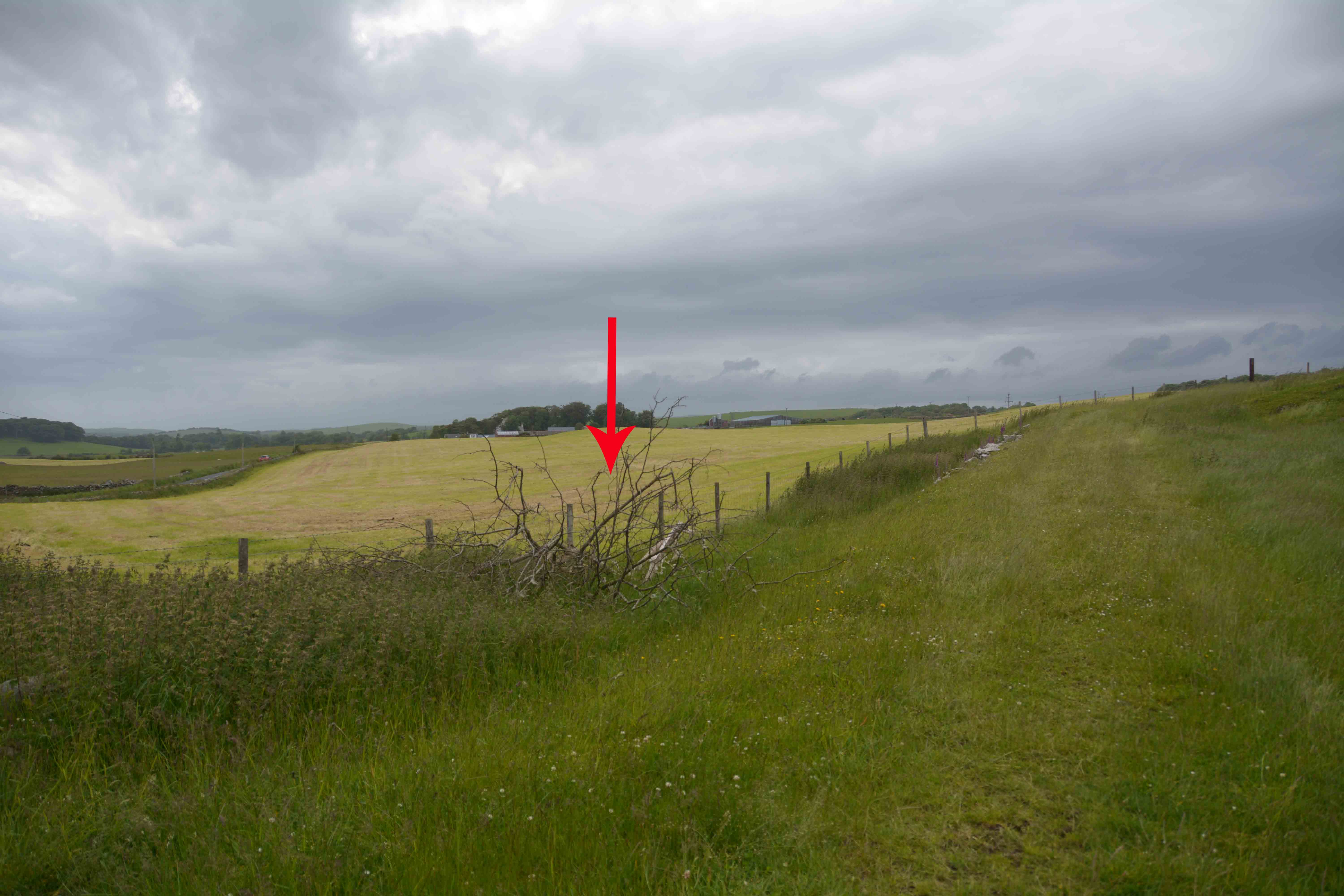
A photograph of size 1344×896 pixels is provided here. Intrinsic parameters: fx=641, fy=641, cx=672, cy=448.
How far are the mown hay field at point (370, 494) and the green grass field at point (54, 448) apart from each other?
7645mm

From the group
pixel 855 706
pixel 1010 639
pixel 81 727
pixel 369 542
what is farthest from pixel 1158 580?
pixel 369 542

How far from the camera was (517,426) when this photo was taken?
75125 mm

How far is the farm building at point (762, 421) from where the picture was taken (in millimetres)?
92125

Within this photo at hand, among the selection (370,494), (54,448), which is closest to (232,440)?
(54,448)

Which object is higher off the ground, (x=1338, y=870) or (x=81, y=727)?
(x=81, y=727)

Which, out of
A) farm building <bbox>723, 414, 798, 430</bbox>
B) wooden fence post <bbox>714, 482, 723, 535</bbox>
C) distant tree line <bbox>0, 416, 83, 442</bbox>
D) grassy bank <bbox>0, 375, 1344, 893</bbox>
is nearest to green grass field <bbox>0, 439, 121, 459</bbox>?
distant tree line <bbox>0, 416, 83, 442</bbox>

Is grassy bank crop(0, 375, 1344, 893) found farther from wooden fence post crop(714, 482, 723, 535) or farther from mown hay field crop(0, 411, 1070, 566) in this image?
wooden fence post crop(714, 482, 723, 535)

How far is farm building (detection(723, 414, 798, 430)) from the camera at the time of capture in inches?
3627

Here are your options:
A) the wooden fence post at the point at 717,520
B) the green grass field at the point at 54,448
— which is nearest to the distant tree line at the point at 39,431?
the green grass field at the point at 54,448

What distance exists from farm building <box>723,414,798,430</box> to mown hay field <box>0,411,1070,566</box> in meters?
12.8

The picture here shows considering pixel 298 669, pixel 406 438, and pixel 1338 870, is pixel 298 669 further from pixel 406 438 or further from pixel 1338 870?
A: pixel 406 438

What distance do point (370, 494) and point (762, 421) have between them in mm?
69419

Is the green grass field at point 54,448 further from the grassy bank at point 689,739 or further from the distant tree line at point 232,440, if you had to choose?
the grassy bank at point 689,739

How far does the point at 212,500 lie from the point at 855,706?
1784 inches
